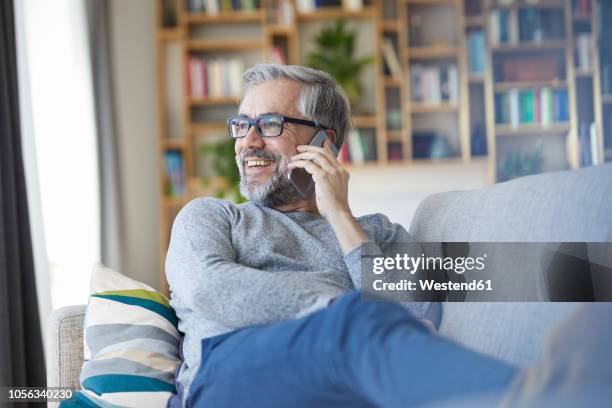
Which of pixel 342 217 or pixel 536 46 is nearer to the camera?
pixel 342 217

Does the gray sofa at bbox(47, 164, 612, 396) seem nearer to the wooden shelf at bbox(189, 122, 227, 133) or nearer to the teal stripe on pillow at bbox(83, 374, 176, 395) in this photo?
the teal stripe on pillow at bbox(83, 374, 176, 395)

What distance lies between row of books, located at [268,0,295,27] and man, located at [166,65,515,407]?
3.05 meters

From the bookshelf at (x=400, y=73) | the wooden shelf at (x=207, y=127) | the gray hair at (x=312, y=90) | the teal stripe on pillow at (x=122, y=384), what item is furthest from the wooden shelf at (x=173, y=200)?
the teal stripe on pillow at (x=122, y=384)

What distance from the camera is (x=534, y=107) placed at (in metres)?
4.97

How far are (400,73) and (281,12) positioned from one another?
0.97m

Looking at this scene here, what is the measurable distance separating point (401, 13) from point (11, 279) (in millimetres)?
3444

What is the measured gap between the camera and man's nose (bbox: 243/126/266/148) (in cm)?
174

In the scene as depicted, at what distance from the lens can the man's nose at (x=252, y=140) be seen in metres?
1.74

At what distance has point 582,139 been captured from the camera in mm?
4895

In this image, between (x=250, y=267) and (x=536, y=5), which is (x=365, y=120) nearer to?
(x=536, y=5)

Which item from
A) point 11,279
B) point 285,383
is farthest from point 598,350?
point 11,279

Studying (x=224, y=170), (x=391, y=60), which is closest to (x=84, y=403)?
(x=224, y=170)

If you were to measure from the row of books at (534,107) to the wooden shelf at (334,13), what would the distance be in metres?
1.19

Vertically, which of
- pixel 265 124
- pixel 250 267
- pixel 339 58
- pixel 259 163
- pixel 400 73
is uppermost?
pixel 339 58
